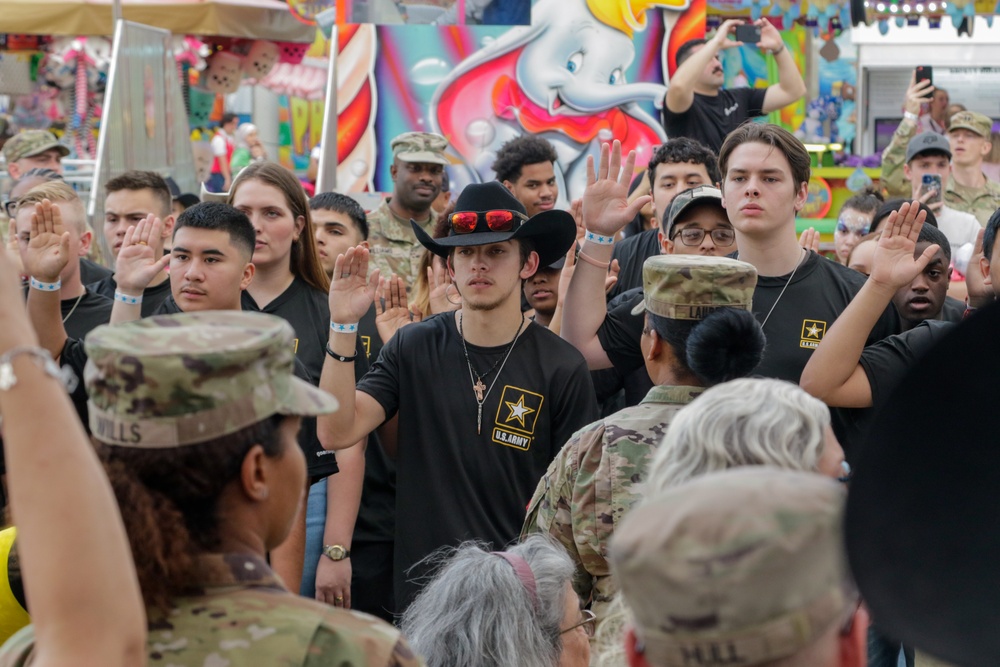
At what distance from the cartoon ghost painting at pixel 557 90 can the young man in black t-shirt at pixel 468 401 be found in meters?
4.91

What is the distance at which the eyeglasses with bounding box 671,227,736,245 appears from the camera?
446 cm

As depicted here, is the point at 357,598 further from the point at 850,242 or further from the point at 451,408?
the point at 850,242

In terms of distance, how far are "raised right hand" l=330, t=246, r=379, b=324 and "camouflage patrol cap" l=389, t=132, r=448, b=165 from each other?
2661mm

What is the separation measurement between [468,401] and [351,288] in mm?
511

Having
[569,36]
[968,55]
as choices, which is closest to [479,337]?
[569,36]

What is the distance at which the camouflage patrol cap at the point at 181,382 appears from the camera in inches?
62.7

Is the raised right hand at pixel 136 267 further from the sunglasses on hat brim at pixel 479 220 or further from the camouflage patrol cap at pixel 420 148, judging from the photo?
the camouflage patrol cap at pixel 420 148

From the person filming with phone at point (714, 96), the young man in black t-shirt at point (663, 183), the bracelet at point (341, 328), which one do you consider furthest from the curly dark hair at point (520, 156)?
the bracelet at point (341, 328)

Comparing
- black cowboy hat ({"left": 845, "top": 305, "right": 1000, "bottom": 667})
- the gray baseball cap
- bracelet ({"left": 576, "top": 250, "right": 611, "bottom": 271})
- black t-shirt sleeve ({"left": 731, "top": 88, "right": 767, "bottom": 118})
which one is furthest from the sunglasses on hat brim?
the gray baseball cap

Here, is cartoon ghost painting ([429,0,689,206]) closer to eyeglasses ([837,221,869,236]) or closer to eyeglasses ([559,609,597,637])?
eyeglasses ([837,221,869,236])

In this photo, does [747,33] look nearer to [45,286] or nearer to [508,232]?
[508,232]

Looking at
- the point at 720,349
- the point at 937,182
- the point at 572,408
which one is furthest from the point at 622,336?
the point at 937,182

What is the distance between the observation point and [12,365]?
1.37m

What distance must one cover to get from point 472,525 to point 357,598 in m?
0.70
